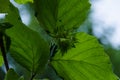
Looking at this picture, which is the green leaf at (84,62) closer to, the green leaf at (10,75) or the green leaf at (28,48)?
the green leaf at (28,48)

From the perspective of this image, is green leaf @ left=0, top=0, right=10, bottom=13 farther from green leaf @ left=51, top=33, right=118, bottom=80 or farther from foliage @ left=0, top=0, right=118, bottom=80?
green leaf @ left=51, top=33, right=118, bottom=80

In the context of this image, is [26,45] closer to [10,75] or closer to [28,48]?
[28,48]

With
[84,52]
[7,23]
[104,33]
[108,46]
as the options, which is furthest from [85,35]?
[104,33]

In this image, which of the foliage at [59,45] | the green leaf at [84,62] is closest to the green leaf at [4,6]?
the foliage at [59,45]

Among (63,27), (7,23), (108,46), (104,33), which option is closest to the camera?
(7,23)

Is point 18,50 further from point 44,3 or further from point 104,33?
point 104,33

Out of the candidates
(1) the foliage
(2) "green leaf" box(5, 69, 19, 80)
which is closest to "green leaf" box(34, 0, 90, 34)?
(1) the foliage

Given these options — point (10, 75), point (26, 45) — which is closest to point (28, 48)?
point (26, 45)
